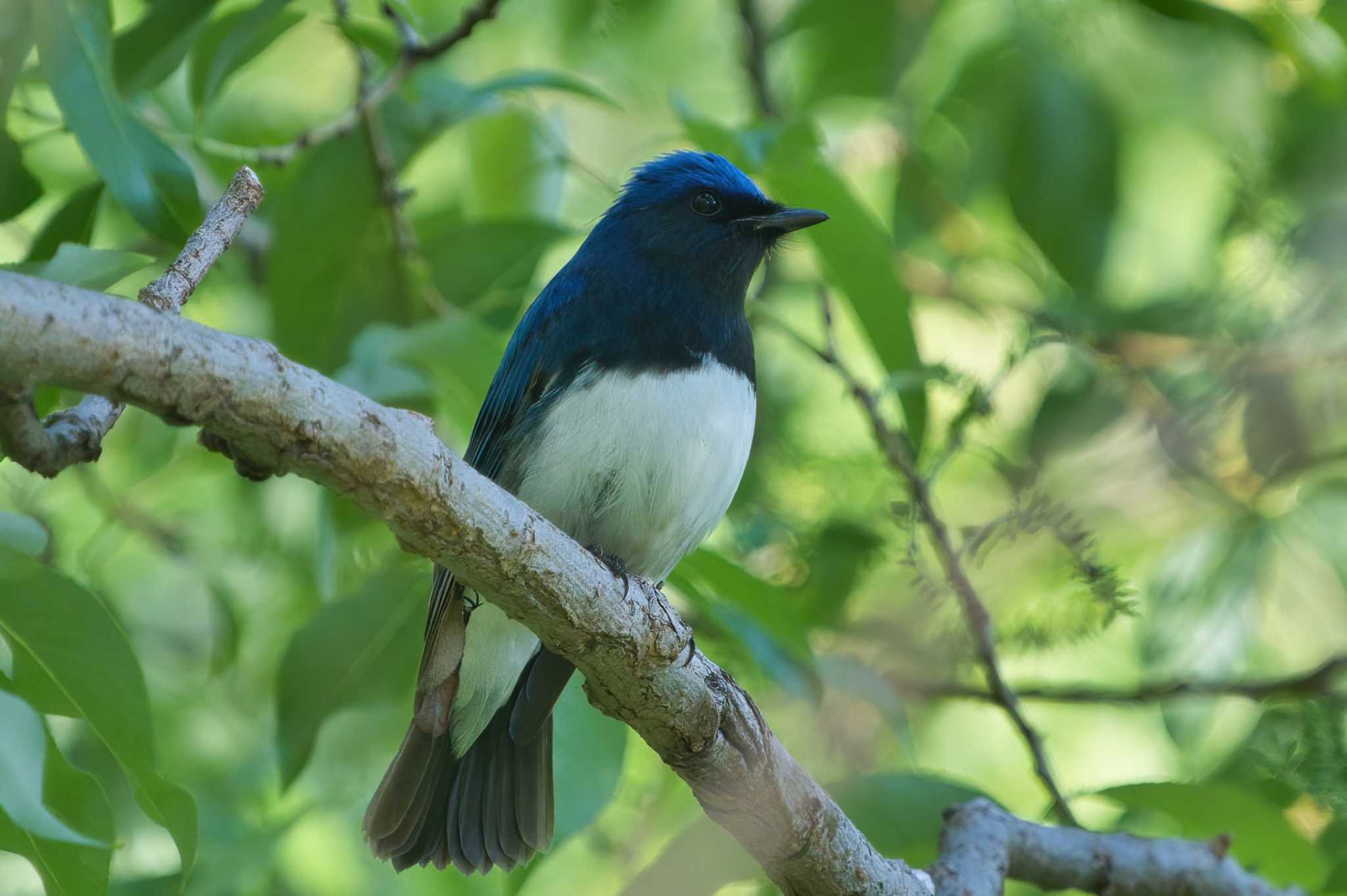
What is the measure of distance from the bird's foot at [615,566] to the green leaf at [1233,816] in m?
1.82

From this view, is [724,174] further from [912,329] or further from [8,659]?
[8,659]

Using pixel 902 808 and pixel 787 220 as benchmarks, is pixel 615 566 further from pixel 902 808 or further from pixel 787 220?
pixel 787 220

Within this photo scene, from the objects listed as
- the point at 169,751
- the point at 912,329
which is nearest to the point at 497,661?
the point at 912,329

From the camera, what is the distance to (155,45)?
3879 millimetres

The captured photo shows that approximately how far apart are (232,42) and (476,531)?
2.06 meters

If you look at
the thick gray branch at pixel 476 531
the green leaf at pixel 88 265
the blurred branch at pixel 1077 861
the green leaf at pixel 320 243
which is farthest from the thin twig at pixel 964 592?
the green leaf at pixel 88 265

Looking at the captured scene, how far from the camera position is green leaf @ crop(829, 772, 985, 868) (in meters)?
4.11

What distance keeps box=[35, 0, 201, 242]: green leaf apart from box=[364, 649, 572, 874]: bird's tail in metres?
1.61

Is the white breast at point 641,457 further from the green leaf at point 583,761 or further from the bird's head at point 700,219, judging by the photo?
the bird's head at point 700,219

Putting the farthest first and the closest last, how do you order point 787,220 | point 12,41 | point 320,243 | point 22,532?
1. point 320,243
2. point 787,220
3. point 12,41
4. point 22,532

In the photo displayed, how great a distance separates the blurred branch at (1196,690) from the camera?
470 cm

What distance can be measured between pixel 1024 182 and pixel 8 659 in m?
4.20

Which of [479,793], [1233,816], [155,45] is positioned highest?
[155,45]

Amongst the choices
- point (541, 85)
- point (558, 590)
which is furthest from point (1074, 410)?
point (558, 590)
